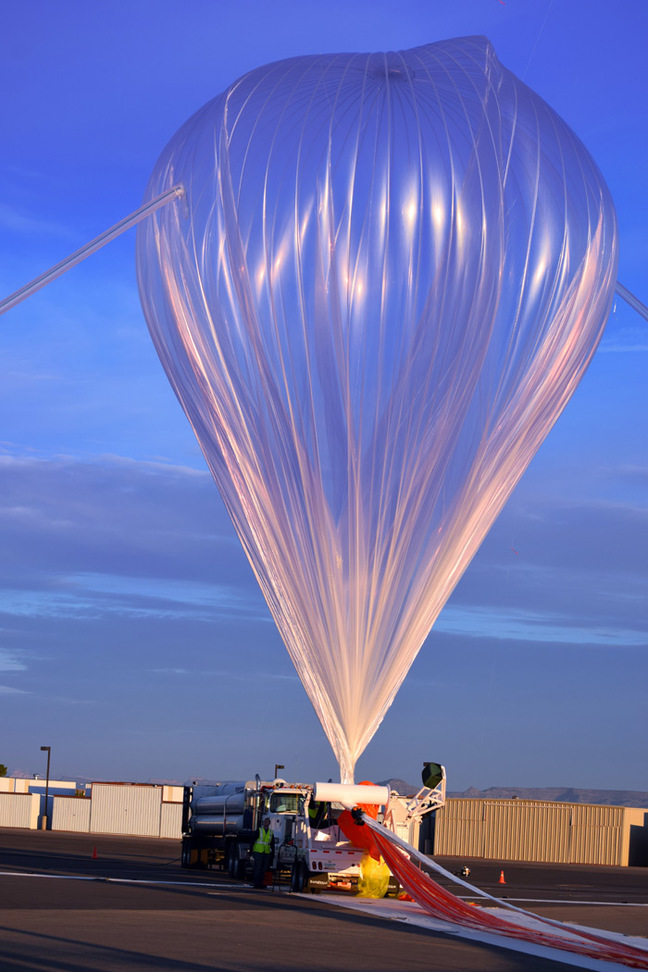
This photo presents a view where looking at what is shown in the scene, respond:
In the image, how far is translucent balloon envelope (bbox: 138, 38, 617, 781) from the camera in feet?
57.0

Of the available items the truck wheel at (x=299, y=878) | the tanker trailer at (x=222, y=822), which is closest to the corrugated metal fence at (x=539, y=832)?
the tanker trailer at (x=222, y=822)

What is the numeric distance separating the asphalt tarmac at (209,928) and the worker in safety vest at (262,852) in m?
0.51

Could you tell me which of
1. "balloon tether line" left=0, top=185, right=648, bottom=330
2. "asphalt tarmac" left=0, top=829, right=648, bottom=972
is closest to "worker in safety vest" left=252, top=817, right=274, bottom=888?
"asphalt tarmac" left=0, top=829, right=648, bottom=972

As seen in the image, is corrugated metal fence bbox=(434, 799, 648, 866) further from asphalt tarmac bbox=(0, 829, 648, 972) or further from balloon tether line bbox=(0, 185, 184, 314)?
balloon tether line bbox=(0, 185, 184, 314)

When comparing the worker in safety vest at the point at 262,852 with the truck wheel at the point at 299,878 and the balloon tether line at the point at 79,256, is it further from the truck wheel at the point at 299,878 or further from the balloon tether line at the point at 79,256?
the balloon tether line at the point at 79,256

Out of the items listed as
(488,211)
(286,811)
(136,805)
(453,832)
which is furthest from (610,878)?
(488,211)

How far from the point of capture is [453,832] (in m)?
60.4

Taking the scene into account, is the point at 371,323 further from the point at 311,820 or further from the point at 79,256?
the point at 311,820

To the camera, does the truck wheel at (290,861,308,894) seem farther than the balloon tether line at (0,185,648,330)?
Yes

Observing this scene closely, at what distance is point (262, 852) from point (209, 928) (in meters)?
8.00

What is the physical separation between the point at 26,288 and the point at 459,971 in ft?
30.3

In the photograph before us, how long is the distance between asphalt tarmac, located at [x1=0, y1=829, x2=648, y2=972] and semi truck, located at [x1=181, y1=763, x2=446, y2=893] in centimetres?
68

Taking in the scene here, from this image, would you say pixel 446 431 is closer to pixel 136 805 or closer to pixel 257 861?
pixel 257 861

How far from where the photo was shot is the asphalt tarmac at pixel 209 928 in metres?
12.5
